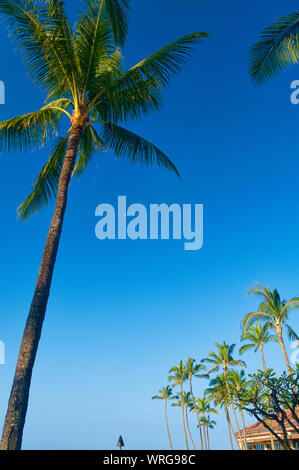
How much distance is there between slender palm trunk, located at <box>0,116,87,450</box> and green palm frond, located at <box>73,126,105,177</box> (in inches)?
111

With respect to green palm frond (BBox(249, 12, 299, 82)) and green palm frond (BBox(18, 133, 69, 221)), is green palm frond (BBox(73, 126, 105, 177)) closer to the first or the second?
green palm frond (BBox(18, 133, 69, 221))

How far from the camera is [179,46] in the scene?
9078 millimetres

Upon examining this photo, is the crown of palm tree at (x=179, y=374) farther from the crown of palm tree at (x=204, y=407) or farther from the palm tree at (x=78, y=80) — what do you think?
the palm tree at (x=78, y=80)

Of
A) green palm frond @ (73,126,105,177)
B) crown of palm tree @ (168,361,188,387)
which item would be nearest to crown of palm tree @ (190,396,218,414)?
crown of palm tree @ (168,361,188,387)

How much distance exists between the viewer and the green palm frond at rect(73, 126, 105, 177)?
1098 cm

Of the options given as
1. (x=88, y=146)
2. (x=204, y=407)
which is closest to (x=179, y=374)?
(x=204, y=407)

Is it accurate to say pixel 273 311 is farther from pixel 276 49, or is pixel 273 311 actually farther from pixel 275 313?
pixel 276 49

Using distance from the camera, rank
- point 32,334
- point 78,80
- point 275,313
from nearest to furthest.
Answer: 1. point 32,334
2. point 78,80
3. point 275,313

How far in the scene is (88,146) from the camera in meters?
11.5

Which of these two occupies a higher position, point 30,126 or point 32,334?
point 30,126

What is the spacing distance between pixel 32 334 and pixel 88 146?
7.17 m

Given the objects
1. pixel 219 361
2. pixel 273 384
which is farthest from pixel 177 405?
pixel 273 384

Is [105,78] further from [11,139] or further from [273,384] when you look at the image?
[273,384]
